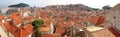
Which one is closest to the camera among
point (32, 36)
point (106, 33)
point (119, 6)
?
point (106, 33)

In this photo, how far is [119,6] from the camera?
33719 mm

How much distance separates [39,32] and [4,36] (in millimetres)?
8837

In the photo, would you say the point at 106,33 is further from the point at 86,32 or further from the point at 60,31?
the point at 60,31

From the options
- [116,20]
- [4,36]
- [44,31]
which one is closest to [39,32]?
[44,31]

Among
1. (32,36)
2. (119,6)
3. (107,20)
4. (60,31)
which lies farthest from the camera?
(60,31)

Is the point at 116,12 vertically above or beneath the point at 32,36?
above

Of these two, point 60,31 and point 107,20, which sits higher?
point 107,20

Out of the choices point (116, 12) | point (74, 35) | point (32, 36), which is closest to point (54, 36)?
point (74, 35)

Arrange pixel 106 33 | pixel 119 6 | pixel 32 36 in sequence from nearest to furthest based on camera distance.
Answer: pixel 106 33 < pixel 119 6 < pixel 32 36

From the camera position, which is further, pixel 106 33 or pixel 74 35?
pixel 74 35

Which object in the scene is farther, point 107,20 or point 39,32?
point 39,32

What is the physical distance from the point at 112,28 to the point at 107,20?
7.69 feet

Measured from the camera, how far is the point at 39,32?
139 feet

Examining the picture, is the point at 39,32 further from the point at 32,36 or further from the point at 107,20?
the point at 107,20
